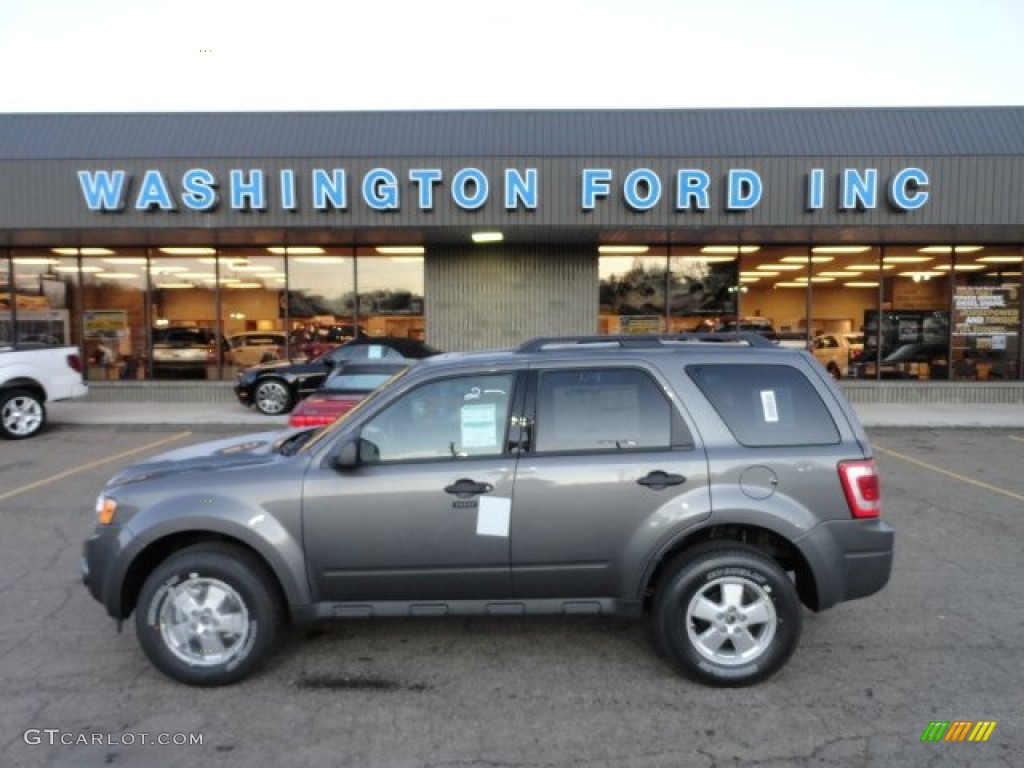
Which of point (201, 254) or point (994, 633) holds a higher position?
point (201, 254)

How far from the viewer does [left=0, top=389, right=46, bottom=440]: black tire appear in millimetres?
11828

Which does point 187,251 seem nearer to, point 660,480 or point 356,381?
point 356,381

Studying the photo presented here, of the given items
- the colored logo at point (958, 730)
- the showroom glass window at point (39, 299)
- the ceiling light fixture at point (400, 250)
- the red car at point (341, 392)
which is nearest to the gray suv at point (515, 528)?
the colored logo at point (958, 730)

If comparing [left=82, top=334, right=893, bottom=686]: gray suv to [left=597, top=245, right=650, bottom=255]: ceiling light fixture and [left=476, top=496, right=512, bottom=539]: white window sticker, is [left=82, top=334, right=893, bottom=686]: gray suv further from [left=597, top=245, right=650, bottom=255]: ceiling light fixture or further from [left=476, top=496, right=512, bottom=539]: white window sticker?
[left=597, top=245, right=650, bottom=255]: ceiling light fixture

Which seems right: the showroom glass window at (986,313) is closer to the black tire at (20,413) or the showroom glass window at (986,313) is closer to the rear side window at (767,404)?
the rear side window at (767,404)

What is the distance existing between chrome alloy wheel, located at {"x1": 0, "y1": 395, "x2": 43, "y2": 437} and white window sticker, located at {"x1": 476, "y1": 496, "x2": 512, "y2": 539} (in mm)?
11168

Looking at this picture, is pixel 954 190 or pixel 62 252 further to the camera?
pixel 62 252

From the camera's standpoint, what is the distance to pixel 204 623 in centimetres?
373

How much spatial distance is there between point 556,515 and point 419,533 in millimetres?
681

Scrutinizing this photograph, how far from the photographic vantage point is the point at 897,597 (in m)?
5.00

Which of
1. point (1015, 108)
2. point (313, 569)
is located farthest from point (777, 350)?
point (1015, 108)

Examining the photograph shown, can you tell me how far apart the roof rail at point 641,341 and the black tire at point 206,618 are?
72.6 inches

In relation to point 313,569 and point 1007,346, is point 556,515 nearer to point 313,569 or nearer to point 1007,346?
point 313,569

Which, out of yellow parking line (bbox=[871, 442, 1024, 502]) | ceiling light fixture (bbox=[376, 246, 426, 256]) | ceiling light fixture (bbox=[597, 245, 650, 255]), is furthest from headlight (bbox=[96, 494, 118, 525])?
ceiling light fixture (bbox=[597, 245, 650, 255])
